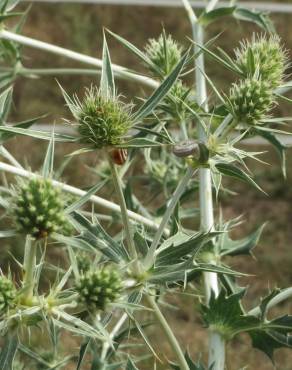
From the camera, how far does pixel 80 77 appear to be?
13.6ft

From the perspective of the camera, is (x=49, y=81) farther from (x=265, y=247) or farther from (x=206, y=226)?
(x=206, y=226)

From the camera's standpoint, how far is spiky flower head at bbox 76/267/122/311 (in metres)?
1.05

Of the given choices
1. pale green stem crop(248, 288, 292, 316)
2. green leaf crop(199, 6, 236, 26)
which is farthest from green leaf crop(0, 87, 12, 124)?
pale green stem crop(248, 288, 292, 316)

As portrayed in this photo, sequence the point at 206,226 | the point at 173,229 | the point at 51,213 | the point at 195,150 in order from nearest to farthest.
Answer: the point at 51,213, the point at 195,150, the point at 173,229, the point at 206,226

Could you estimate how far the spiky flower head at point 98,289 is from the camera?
1.05m

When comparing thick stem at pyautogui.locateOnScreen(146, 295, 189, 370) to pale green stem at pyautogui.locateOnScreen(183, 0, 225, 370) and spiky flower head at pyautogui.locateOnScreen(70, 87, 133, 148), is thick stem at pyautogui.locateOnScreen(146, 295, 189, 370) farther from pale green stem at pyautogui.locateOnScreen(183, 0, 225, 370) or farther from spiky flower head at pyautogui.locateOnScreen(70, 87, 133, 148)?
spiky flower head at pyautogui.locateOnScreen(70, 87, 133, 148)

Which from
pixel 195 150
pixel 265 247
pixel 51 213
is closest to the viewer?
pixel 51 213

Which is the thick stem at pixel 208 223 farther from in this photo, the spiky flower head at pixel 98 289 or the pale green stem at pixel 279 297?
the spiky flower head at pixel 98 289

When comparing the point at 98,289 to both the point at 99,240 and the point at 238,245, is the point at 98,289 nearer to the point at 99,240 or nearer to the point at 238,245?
the point at 99,240

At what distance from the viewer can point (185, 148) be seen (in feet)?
3.54

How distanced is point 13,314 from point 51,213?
0.51 feet

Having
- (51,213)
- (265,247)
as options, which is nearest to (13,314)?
(51,213)

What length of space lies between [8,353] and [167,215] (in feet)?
0.94

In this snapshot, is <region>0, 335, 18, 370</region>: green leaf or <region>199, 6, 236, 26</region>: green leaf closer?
<region>0, 335, 18, 370</region>: green leaf
